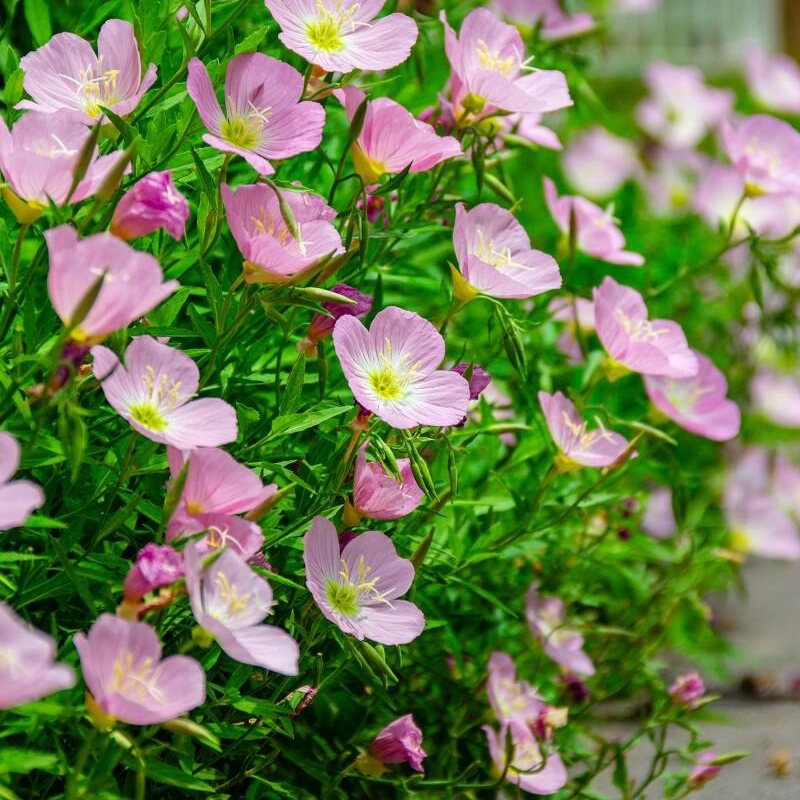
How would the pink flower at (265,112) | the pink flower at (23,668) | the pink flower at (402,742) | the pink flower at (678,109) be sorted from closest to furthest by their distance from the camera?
the pink flower at (23,668), the pink flower at (265,112), the pink flower at (402,742), the pink flower at (678,109)

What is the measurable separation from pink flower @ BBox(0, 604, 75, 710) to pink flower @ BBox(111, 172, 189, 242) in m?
0.33

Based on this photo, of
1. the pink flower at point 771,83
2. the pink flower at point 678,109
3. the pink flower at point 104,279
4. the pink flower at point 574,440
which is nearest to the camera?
the pink flower at point 104,279

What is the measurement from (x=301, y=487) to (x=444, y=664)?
0.44 meters

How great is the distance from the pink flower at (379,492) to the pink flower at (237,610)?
17 cm

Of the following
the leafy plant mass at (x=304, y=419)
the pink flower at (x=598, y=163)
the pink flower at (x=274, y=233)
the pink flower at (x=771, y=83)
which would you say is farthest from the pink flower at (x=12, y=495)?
the pink flower at (x=598, y=163)

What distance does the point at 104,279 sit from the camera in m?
0.87

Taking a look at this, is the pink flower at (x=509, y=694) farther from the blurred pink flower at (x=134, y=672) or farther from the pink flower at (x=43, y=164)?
the pink flower at (x=43, y=164)

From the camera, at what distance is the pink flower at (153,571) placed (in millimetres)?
904

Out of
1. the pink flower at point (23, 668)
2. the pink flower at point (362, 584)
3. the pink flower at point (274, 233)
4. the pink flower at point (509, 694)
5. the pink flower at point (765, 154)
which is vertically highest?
the pink flower at point (274, 233)

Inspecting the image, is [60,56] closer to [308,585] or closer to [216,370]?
[216,370]

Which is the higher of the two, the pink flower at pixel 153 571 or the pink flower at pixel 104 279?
the pink flower at pixel 104 279

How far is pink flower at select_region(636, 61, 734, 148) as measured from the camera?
3.12m

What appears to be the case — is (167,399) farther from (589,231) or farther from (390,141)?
(589,231)

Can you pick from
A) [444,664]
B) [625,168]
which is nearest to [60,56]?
[444,664]
